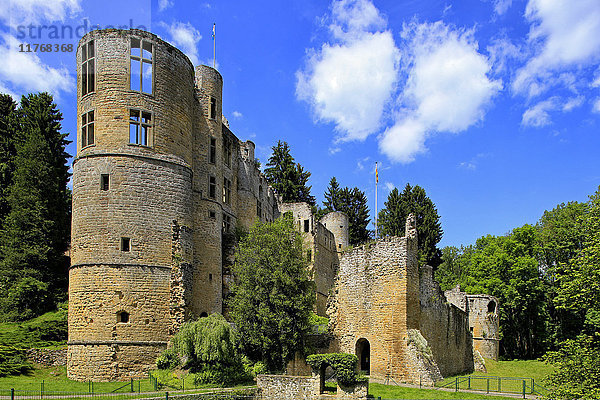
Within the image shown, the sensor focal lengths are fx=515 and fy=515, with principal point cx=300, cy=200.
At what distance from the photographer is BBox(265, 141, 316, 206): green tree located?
64.1 metres

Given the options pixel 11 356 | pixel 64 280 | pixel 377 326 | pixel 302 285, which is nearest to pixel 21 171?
pixel 64 280

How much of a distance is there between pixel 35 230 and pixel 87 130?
418 inches

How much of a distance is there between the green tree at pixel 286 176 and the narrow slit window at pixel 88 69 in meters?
36.2

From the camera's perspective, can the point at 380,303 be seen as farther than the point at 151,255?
Yes

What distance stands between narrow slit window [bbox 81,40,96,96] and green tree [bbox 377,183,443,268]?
40648mm

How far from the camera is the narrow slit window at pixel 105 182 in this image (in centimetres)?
2792

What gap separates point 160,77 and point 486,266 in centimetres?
3947

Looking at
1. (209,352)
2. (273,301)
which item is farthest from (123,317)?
(273,301)

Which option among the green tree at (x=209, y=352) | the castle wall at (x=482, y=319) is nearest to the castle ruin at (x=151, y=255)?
the green tree at (x=209, y=352)

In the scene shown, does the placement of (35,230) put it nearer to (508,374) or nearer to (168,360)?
(168,360)

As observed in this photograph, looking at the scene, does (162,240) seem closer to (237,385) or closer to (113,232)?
(113,232)

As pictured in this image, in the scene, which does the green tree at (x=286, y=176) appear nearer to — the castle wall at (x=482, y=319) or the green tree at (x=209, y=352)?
the castle wall at (x=482, y=319)

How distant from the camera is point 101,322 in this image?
26438 mm

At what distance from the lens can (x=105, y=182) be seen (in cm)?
2805
